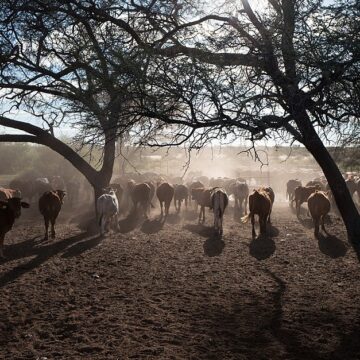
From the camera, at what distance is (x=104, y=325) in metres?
6.20

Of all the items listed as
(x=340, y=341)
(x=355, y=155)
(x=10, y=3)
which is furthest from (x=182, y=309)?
(x=10, y=3)

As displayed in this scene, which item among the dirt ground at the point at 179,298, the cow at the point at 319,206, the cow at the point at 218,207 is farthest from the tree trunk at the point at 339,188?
the cow at the point at 218,207

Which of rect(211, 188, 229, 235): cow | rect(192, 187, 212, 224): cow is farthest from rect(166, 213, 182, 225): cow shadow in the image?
rect(211, 188, 229, 235): cow

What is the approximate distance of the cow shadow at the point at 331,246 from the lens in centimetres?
1148

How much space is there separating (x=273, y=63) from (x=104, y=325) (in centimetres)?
489

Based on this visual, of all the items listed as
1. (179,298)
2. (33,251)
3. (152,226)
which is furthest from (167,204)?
(179,298)

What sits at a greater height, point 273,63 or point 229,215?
point 273,63

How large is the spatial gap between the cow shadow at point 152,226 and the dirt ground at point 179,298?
1.51m

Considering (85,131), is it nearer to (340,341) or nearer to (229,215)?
(340,341)

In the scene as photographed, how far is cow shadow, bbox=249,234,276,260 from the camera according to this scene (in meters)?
11.4

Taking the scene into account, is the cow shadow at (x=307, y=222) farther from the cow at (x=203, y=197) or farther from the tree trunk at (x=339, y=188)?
the tree trunk at (x=339, y=188)

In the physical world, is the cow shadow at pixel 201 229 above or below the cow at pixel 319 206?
below

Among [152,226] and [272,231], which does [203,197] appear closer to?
[152,226]

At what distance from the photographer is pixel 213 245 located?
504 inches
